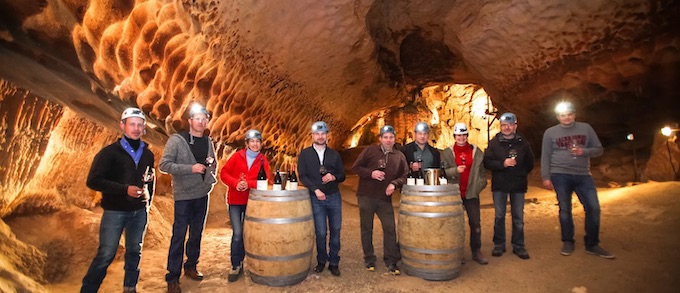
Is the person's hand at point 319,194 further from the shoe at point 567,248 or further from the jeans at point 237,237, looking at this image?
the shoe at point 567,248

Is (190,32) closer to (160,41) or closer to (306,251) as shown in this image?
(160,41)

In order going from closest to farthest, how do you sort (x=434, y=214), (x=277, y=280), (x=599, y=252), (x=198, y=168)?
1. (x=198, y=168)
2. (x=277, y=280)
3. (x=434, y=214)
4. (x=599, y=252)

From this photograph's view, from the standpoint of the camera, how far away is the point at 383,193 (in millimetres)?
3531

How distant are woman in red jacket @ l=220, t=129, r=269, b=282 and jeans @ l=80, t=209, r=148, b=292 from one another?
79cm

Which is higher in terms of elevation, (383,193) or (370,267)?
(383,193)

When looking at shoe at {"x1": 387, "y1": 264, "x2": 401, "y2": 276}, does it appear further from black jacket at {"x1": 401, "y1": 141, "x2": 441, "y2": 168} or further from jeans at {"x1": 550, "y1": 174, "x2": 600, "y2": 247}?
jeans at {"x1": 550, "y1": 174, "x2": 600, "y2": 247}

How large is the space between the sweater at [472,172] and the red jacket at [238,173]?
6.65ft

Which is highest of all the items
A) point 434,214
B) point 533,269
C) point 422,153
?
point 422,153

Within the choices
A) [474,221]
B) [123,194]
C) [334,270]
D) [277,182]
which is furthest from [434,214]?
[123,194]

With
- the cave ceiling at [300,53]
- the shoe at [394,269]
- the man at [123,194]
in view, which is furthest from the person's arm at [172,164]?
the shoe at [394,269]

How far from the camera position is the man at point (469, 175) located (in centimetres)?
382

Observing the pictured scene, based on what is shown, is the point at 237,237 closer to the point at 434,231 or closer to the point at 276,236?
the point at 276,236

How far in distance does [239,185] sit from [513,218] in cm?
311

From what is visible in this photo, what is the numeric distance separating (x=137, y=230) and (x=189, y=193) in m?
0.51
